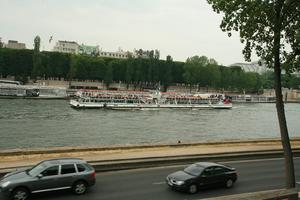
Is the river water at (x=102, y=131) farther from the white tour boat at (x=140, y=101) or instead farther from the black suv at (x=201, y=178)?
the black suv at (x=201, y=178)

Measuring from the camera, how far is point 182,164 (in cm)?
2616

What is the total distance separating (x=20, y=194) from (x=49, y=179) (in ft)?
4.31

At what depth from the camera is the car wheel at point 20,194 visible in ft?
55.8

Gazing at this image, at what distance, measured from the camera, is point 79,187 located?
60.8 feet

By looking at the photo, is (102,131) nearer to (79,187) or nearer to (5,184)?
(79,187)

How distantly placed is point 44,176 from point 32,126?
45154mm

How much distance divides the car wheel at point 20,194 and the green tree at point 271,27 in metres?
10.6

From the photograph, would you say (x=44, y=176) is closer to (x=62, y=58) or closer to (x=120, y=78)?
(x=62, y=58)

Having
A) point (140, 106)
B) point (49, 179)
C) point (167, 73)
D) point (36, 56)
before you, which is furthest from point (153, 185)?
point (167, 73)

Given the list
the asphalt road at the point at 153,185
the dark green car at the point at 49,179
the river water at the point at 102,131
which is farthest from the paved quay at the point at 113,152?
the river water at the point at 102,131

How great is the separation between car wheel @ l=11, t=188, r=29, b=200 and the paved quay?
475 cm

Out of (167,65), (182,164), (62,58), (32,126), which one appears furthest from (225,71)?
(182,164)

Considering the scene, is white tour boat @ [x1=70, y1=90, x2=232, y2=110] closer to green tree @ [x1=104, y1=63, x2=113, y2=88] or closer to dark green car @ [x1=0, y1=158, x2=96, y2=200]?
green tree @ [x1=104, y1=63, x2=113, y2=88]

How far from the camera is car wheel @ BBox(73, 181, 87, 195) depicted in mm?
18500
